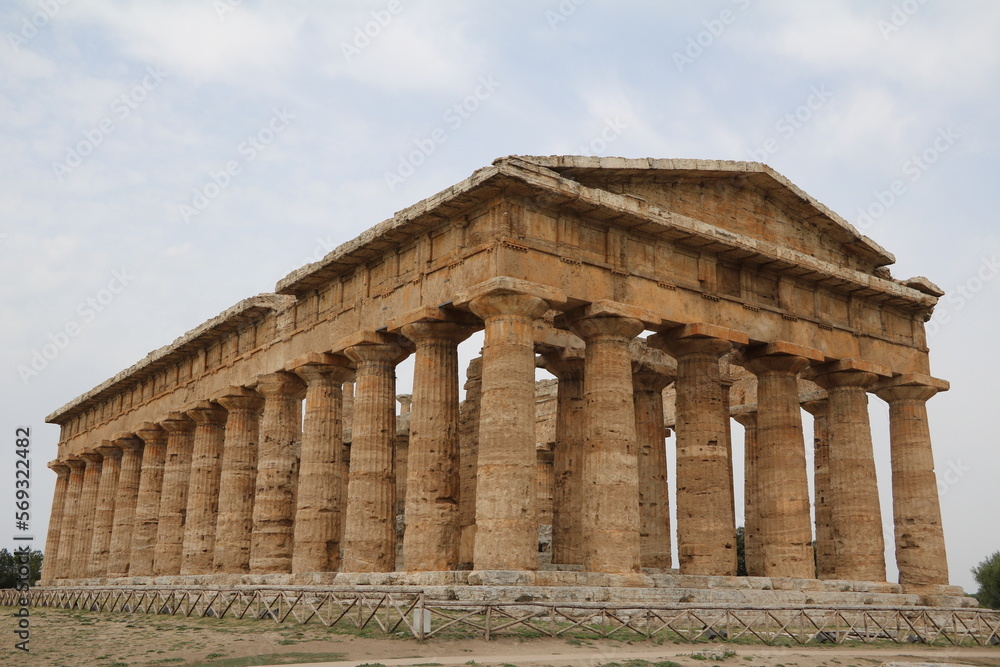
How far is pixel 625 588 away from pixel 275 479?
1266cm

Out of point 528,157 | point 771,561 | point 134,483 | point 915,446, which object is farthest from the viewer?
point 134,483

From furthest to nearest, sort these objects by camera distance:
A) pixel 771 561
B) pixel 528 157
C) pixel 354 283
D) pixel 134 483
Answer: pixel 134 483
pixel 354 283
pixel 771 561
pixel 528 157

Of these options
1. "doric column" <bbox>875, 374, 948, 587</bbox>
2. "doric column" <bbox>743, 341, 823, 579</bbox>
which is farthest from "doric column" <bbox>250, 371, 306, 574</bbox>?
"doric column" <bbox>875, 374, 948, 587</bbox>

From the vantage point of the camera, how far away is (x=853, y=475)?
27.4m

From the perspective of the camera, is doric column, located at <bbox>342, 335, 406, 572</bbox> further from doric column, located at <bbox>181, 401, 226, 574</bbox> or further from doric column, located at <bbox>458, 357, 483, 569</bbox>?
doric column, located at <bbox>181, 401, 226, 574</bbox>

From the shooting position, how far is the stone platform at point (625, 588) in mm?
19203

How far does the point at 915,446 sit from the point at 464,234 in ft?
50.1

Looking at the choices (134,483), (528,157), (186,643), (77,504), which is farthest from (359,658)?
(77,504)

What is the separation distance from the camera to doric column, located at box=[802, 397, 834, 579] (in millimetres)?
33125

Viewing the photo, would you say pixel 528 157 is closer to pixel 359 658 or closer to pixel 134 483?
pixel 359 658

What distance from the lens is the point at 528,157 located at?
21844 mm

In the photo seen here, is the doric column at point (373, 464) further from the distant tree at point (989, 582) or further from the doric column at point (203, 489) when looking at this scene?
the distant tree at point (989, 582)

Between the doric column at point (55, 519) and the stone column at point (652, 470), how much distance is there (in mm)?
30208

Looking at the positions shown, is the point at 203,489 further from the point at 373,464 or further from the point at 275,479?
the point at 373,464
